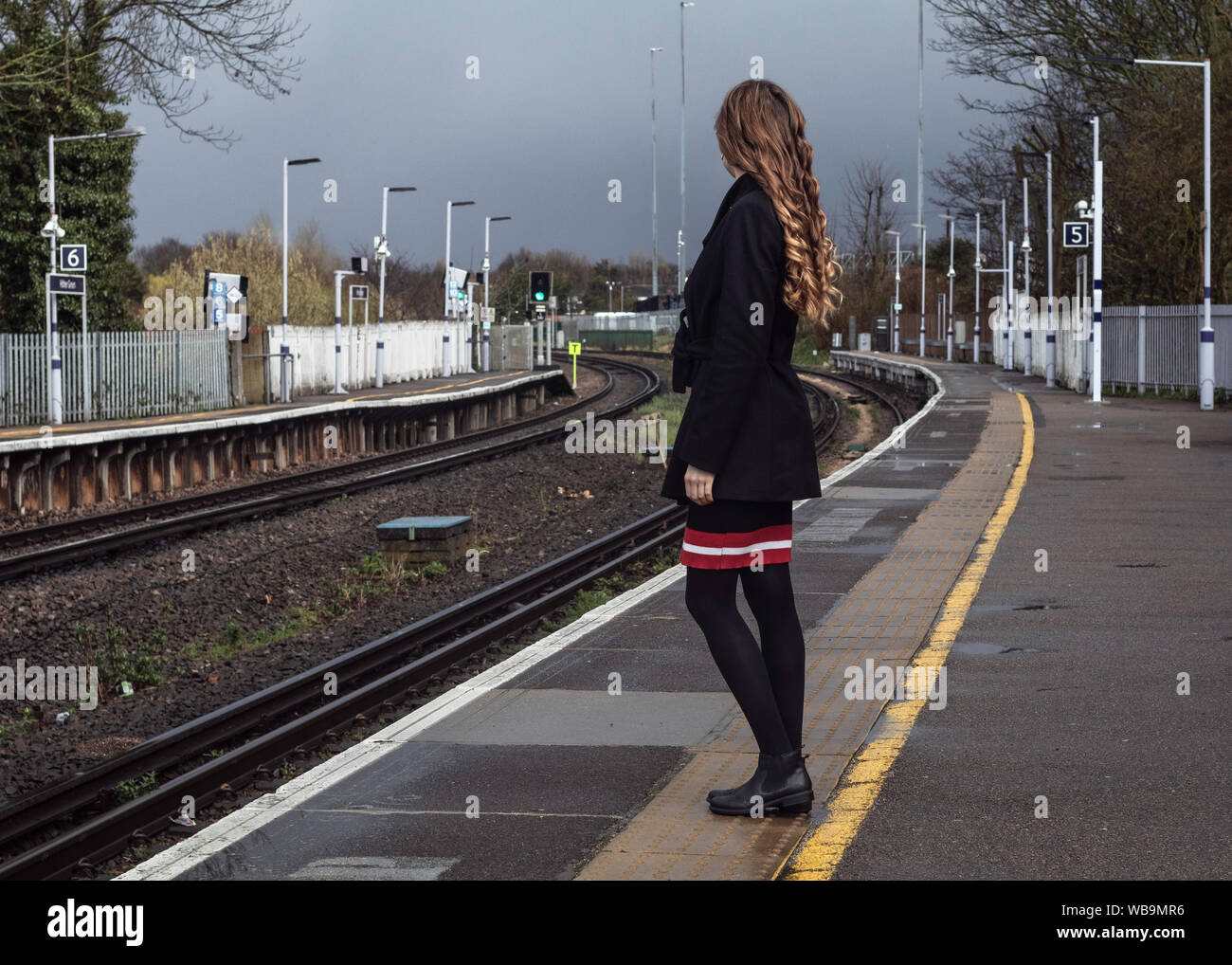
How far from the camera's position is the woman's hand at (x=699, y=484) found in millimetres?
4559

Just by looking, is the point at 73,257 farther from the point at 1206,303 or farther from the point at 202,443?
the point at 1206,303

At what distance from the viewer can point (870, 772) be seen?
5363 millimetres

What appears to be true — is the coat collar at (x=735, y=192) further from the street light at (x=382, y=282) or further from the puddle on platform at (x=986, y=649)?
the street light at (x=382, y=282)

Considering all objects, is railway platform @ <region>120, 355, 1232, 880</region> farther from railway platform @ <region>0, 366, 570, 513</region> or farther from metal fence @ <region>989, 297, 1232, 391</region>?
metal fence @ <region>989, 297, 1232, 391</region>

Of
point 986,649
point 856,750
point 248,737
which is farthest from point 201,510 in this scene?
point 856,750

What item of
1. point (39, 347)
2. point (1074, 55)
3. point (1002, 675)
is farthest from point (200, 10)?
point (1002, 675)

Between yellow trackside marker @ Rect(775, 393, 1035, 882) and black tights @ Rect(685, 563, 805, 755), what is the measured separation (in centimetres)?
28

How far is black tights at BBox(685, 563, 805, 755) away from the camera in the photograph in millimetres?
4797

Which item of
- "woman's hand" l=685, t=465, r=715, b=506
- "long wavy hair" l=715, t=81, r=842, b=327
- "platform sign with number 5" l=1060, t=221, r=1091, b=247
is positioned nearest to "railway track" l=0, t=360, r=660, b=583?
"woman's hand" l=685, t=465, r=715, b=506

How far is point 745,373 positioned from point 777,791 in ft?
4.30
